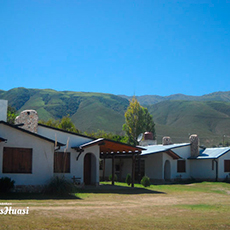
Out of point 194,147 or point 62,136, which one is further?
point 194,147

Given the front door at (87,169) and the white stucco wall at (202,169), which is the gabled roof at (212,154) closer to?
the white stucco wall at (202,169)

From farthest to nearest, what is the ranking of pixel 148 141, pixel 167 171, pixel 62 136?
pixel 148 141 → pixel 167 171 → pixel 62 136

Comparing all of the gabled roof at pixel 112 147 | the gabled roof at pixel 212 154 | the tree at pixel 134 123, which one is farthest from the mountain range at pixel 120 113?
the gabled roof at pixel 112 147

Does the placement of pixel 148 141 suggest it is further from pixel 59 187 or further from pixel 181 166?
pixel 59 187

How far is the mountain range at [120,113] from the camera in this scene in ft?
335

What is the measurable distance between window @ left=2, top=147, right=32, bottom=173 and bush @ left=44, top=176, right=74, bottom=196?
2309 millimetres

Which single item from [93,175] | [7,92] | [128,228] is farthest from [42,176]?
[7,92]

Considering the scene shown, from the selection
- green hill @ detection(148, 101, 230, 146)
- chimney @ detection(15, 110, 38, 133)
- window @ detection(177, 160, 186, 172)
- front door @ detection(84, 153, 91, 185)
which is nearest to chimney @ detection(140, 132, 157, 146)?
window @ detection(177, 160, 186, 172)

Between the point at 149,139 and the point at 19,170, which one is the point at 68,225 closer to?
the point at 19,170

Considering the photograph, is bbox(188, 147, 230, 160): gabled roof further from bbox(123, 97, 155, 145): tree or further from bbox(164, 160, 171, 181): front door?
bbox(123, 97, 155, 145): tree

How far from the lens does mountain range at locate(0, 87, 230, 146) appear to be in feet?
335

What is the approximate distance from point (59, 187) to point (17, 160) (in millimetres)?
3142

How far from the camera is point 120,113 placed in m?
150

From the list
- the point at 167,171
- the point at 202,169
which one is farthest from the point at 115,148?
the point at 202,169
